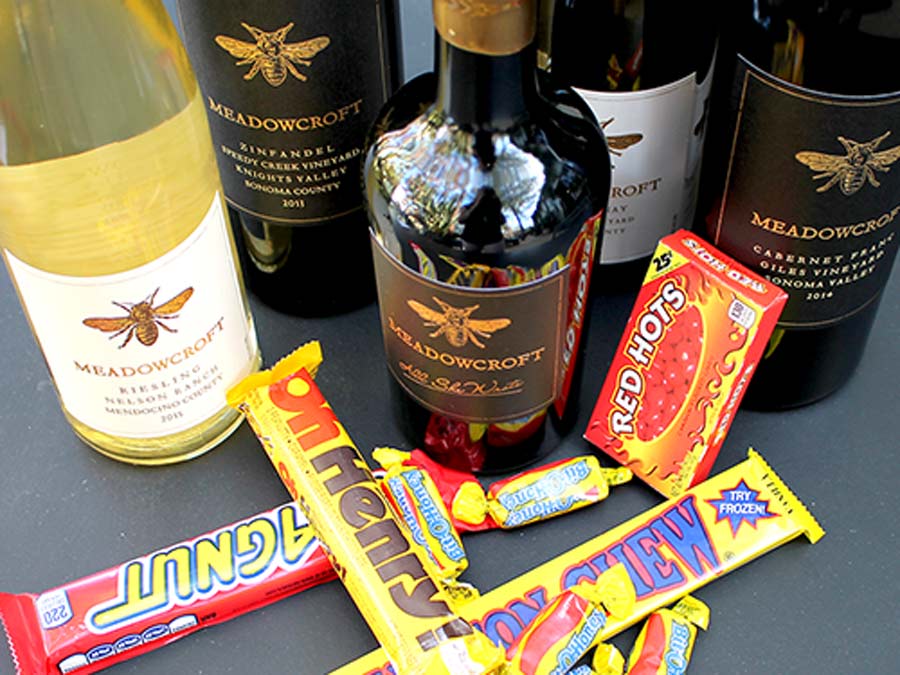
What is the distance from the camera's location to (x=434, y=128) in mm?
522

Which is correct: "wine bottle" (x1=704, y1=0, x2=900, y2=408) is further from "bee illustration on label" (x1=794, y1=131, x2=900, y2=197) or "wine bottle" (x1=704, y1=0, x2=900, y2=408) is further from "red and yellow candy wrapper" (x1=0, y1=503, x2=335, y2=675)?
"red and yellow candy wrapper" (x1=0, y1=503, x2=335, y2=675)

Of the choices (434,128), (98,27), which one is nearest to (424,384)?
(434,128)

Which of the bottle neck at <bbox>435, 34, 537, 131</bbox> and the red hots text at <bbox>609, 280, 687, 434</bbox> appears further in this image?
the red hots text at <bbox>609, 280, 687, 434</bbox>

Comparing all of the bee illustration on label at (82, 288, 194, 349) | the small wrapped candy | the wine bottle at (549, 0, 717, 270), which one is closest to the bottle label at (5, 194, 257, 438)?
the bee illustration on label at (82, 288, 194, 349)

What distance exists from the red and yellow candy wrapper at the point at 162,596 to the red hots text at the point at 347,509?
0.08 ft

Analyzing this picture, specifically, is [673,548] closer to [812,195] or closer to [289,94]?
[812,195]

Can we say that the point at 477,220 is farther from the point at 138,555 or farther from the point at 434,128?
the point at 138,555

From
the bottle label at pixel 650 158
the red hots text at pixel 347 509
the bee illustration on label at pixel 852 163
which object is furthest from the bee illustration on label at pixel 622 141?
the red hots text at pixel 347 509

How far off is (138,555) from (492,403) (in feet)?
0.69

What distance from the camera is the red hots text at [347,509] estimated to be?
1.77ft

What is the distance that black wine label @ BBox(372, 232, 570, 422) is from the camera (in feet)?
1.77

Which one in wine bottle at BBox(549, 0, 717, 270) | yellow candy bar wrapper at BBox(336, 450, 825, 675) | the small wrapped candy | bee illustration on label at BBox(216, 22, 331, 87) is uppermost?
bee illustration on label at BBox(216, 22, 331, 87)

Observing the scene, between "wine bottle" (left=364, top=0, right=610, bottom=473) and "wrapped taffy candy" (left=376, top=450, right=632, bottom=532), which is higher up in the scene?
"wine bottle" (left=364, top=0, right=610, bottom=473)

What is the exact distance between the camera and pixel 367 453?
651 mm
